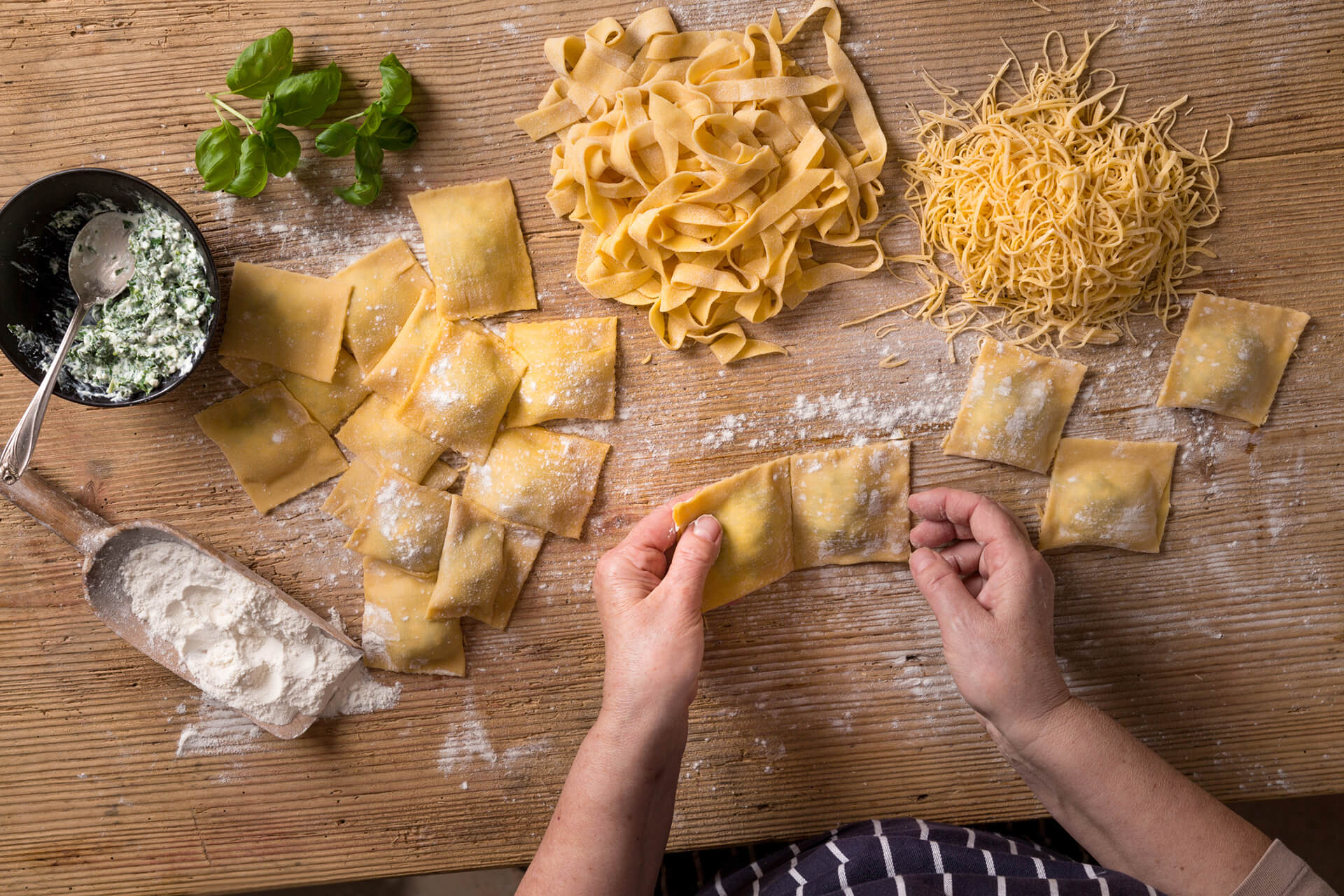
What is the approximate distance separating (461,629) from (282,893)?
1.14m

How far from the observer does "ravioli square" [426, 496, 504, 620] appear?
1717mm

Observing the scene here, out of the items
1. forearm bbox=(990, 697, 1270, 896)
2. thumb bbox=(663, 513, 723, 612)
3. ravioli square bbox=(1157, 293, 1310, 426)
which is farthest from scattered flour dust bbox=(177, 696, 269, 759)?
ravioli square bbox=(1157, 293, 1310, 426)

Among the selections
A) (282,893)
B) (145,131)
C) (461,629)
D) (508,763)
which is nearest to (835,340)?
(461,629)

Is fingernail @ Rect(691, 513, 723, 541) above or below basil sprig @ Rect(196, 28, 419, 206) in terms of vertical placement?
below

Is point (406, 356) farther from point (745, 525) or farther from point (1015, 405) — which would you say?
point (1015, 405)

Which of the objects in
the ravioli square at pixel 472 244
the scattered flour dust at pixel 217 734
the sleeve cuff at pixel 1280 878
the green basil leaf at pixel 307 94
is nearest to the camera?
the sleeve cuff at pixel 1280 878

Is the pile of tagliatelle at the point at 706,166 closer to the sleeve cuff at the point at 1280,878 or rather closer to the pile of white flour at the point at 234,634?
the pile of white flour at the point at 234,634

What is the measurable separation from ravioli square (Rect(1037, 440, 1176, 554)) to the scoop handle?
217 cm

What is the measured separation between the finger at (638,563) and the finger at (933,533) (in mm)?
555

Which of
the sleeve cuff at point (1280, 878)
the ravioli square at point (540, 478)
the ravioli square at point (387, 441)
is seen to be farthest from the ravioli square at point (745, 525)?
the sleeve cuff at point (1280, 878)

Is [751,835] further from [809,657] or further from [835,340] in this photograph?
[835,340]

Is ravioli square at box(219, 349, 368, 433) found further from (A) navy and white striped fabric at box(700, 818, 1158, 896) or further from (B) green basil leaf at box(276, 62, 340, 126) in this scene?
(A) navy and white striped fabric at box(700, 818, 1158, 896)

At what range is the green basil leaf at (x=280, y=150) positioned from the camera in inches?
62.4

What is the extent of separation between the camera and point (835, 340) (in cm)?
174
